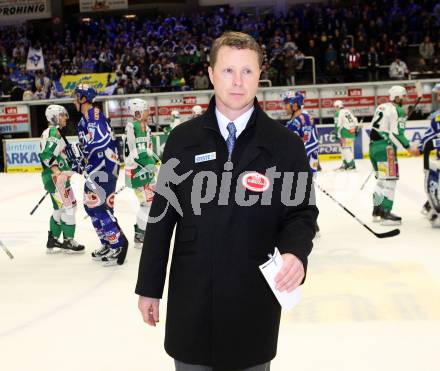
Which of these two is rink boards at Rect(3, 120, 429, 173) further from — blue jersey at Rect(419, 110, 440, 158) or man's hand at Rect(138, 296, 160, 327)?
man's hand at Rect(138, 296, 160, 327)

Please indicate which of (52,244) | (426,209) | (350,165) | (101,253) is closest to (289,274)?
(101,253)

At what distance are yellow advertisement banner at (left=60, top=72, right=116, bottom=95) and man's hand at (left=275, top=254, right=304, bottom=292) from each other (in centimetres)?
2086

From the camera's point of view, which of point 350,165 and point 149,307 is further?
point 350,165

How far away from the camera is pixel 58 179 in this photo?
8.17m

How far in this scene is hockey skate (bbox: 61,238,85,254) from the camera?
8375mm

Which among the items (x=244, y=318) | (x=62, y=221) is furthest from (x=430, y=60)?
(x=244, y=318)

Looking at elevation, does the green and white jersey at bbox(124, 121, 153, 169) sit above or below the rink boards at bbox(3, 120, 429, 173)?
above

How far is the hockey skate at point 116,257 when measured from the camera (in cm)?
754

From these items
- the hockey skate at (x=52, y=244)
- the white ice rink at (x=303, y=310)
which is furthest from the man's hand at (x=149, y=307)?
the hockey skate at (x=52, y=244)

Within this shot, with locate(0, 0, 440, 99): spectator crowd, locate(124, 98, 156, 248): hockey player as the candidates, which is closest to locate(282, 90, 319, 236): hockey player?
locate(124, 98, 156, 248): hockey player

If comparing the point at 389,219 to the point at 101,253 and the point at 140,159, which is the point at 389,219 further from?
the point at 101,253

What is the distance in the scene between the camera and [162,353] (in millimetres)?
4625

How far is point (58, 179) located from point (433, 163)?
4.92 meters

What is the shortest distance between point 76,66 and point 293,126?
735 inches
